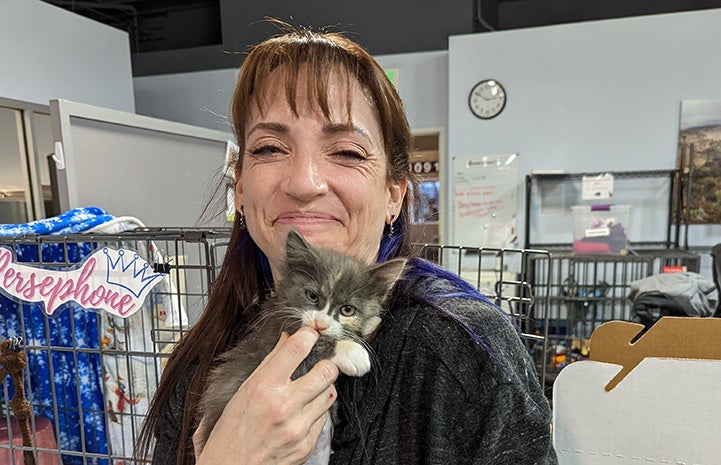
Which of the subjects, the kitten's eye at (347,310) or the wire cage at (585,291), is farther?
the wire cage at (585,291)

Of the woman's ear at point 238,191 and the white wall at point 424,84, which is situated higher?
the white wall at point 424,84

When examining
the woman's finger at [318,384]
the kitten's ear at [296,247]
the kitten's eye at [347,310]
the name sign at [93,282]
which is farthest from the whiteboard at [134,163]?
the woman's finger at [318,384]

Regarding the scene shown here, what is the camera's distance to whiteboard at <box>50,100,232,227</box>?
1787mm

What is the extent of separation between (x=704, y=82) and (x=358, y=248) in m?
4.21

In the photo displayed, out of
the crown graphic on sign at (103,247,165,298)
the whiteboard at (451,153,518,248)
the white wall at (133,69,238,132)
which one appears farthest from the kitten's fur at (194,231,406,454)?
the white wall at (133,69,238,132)

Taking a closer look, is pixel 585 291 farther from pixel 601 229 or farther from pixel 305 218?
pixel 305 218

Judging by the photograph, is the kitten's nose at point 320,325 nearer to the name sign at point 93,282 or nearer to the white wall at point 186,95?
the name sign at point 93,282

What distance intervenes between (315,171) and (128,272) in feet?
1.96

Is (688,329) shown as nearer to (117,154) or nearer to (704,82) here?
(117,154)

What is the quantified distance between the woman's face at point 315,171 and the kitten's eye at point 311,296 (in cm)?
10

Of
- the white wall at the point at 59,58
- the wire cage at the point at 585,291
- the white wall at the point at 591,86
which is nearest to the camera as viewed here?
the wire cage at the point at 585,291

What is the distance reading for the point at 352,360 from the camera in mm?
789

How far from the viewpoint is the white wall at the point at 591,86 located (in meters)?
3.82

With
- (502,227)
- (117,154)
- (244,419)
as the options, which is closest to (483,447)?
(244,419)
